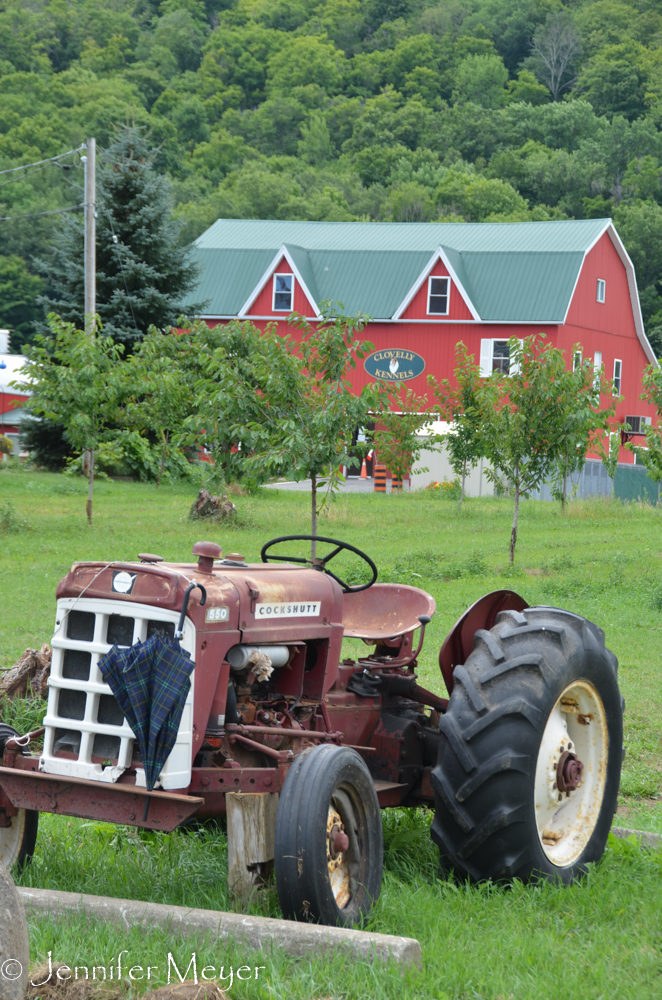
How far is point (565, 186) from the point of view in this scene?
259 ft

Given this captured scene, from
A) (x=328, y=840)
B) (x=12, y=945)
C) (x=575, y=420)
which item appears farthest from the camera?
(x=575, y=420)

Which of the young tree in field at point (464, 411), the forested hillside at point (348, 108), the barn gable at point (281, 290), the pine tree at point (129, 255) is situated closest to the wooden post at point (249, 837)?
the young tree in field at point (464, 411)

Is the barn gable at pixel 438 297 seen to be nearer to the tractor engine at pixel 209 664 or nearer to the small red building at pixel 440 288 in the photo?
the small red building at pixel 440 288

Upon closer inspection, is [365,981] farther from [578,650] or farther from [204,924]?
[578,650]

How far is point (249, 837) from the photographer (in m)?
4.24

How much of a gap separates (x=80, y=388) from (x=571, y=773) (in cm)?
1699

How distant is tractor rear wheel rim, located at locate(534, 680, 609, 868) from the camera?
502cm

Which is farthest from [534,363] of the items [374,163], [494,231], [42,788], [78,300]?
[374,163]

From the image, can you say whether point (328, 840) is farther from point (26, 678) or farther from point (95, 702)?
point (26, 678)

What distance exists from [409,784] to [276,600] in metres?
1.34

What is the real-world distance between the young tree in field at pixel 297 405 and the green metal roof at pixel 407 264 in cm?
2265

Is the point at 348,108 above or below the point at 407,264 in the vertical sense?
above

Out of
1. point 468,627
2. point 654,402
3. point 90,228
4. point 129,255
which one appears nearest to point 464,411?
point 654,402

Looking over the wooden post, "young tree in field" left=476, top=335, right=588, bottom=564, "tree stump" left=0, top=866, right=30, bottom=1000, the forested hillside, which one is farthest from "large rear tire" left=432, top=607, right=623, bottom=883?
the forested hillside
